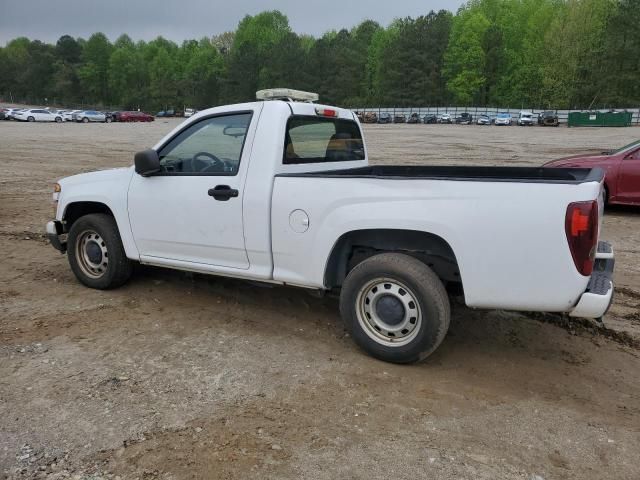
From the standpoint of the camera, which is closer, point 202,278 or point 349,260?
point 349,260

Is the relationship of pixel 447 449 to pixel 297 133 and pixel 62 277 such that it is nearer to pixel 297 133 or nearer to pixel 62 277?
pixel 297 133

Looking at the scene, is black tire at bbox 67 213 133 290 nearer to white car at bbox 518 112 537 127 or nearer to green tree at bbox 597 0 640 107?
white car at bbox 518 112 537 127

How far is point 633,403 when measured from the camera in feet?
11.7

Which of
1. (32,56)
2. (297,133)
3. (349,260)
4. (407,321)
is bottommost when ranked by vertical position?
(407,321)

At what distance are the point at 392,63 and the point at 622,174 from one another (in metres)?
92.8

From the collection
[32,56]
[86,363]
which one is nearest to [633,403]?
[86,363]

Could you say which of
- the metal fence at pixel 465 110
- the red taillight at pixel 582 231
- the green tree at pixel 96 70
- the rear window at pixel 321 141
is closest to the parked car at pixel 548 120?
the metal fence at pixel 465 110

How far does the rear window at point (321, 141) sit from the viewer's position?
4.64m

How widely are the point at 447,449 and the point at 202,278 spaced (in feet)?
12.1

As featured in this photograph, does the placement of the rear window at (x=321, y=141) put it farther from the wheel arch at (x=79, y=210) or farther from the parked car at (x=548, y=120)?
the parked car at (x=548, y=120)

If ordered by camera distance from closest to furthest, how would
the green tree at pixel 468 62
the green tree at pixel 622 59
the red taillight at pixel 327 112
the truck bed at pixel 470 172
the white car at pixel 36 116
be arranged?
the truck bed at pixel 470 172
the red taillight at pixel 327 112
the white car at pixel 36 116
the green tree at pixel 622 59
the green tree at pixel 468 62

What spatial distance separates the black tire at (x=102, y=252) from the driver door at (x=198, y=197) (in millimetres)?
341

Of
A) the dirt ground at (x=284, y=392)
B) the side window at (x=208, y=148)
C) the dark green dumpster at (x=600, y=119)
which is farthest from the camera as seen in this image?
the dark green dumpster at (x=600, y=119)

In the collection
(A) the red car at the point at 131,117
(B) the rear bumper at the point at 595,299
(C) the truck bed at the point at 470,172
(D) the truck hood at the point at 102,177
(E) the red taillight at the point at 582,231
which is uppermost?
(A) the red car at the point at 131,117
